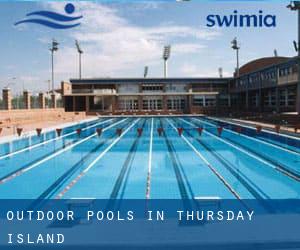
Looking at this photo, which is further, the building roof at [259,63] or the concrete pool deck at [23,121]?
the building roof at [259,63]

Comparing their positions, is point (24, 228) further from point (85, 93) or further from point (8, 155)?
point (85, 93)

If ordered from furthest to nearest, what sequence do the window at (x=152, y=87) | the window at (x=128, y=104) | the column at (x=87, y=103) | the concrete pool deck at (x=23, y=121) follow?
the window at (x=152, y=87) < the window at (x=128, y=104) < the column at (x=87, y=103) < the concrete pool deck at (x=23, y=121)

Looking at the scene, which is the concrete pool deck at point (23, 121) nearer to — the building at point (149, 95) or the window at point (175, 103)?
the building at point (149, 95)

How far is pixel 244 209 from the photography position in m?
5.86

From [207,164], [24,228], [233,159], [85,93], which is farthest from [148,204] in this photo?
[85,93]

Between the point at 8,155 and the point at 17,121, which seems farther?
the point at 17,121

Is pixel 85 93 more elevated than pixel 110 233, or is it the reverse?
pixel 85 93

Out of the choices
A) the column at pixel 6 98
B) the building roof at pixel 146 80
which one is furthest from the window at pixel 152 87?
the column at pixel 6 98

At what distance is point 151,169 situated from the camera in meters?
9.48

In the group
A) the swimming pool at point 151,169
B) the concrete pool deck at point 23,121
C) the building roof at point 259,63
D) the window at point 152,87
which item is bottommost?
the swimming pool at point 151,169

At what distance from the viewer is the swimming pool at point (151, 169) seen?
7191 millimetres

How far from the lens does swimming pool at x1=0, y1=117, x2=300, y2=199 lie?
7191mm

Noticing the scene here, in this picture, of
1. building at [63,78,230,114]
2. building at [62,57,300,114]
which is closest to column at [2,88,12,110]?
building at [62,57,300,114]

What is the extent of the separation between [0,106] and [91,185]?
59.5ft
